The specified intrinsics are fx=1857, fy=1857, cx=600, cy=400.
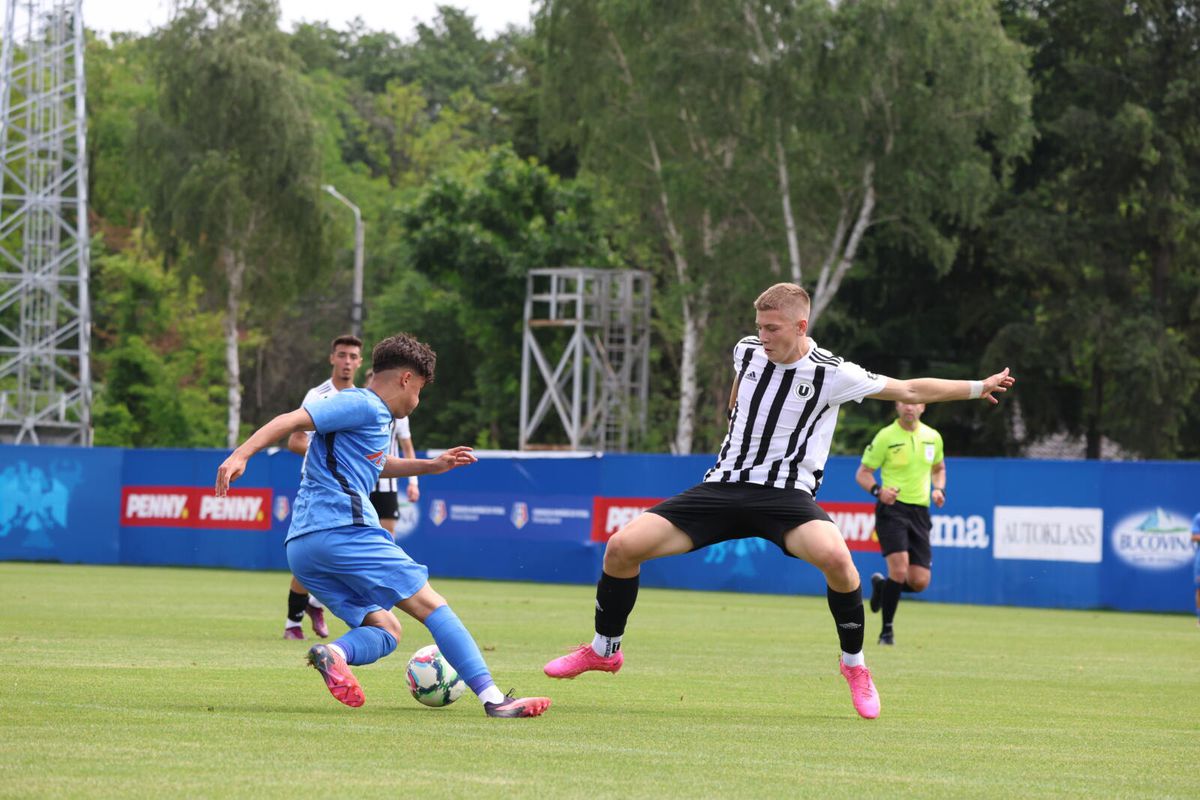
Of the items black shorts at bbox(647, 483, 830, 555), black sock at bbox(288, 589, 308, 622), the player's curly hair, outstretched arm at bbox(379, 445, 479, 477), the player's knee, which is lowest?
black sock at bbox(288, 589, 308, 622)

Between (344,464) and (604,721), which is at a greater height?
(344,464)

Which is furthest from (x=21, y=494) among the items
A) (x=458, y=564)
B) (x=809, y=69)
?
(x=809, y=69)

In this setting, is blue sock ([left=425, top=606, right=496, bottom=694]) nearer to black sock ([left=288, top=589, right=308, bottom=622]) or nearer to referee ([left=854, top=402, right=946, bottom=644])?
black sock ([left=288, top=589, right=308, bottom=622])

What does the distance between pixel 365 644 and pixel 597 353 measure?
43.2m

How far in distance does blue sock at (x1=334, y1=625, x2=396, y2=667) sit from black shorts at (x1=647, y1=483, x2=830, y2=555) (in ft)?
4.84

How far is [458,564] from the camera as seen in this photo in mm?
28281

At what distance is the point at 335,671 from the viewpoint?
797 cm

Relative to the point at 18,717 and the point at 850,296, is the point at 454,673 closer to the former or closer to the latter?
the point at 18,717

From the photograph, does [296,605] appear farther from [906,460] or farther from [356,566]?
[356,566]

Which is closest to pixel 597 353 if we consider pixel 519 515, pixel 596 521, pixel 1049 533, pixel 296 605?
pixel 519 515

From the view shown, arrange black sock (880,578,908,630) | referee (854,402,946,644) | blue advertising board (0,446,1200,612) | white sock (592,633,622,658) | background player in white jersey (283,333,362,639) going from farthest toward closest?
blue advertising board (0,446,1200,612)
referee (854,402,946,644)
black sock (880,578,908,630)
background player in white jersey (283,333,362,639)
white sock (592,633,622,658)

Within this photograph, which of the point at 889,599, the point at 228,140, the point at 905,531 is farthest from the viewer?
the point at 228,140

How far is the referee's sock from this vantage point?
30.2 feet

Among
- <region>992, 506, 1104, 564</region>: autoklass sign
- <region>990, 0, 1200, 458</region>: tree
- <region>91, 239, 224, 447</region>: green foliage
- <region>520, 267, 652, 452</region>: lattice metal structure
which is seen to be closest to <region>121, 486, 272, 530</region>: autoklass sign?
<region>992, 506, 1104, 564</region>: autoklass sign
